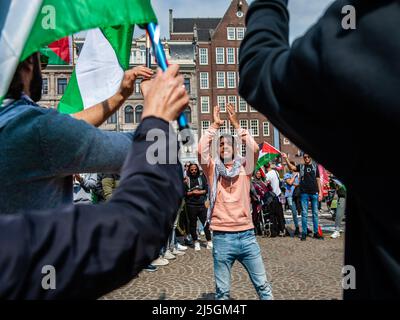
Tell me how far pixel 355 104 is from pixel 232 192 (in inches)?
136

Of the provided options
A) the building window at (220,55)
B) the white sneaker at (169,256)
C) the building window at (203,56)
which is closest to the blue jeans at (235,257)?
the white sneaker at (169,256)

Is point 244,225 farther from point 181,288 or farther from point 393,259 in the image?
point 393,259

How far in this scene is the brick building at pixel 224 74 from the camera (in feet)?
151

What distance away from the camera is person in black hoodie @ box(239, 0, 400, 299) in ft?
2.92

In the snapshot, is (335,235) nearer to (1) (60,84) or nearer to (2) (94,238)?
(2) (94,238)

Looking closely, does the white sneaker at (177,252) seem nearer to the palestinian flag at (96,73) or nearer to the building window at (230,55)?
the palestinian flag at (96,73)

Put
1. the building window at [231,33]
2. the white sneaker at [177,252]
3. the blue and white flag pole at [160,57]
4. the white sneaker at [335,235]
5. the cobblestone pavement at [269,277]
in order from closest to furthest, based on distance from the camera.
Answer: the blue and white flag pole at [160,57] → the cobblestone pavement at [269,277] → the white sneaker at [177,252] → the white sneaker at [335,235] → the building window at [231,33]

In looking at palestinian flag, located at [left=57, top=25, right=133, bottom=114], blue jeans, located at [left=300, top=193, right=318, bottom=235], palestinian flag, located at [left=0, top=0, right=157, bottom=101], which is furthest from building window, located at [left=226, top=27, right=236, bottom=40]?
palestinian flag, located at [left=0, top=0, right=157, bottom=101]

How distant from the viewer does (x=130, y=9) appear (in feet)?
5.93

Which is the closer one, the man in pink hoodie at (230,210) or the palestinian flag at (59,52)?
the palestinian flag at (59,52)

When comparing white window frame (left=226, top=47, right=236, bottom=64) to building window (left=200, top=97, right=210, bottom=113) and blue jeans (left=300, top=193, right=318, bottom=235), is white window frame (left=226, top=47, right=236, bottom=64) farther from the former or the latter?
blue jeans (left=300, top=193, right=318, bottom=235)

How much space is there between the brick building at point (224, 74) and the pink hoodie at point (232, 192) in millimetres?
40907

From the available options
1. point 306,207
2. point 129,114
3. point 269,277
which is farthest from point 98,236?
point 129,114
